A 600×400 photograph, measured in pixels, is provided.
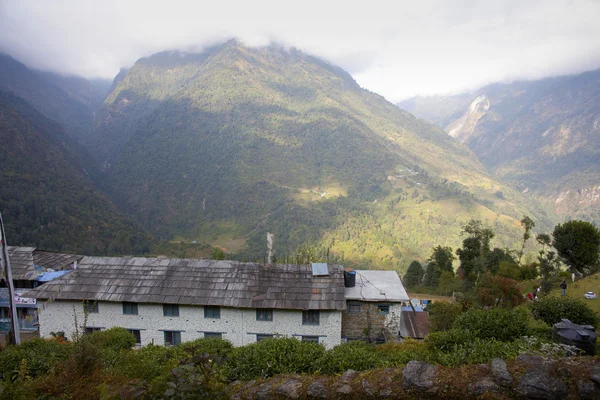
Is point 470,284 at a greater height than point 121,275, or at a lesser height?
lesser

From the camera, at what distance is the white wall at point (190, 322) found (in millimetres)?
15750

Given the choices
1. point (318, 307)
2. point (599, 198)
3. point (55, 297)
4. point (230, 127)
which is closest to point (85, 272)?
point (55, 297)

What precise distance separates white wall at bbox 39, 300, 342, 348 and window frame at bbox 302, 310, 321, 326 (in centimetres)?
14

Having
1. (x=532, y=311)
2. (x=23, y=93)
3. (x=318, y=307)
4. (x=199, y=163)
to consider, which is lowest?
(x=318, y=307)

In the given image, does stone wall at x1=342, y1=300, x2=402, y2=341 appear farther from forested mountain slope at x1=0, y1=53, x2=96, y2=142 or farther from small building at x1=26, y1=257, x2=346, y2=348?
forested mountain slope at x1=0, y1=53, x2=96, y2=142

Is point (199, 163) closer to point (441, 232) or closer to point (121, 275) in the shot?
point (441, 232)

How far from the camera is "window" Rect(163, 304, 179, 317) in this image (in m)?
16.4

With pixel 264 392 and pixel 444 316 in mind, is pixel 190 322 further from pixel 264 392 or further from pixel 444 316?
pixel 444 316

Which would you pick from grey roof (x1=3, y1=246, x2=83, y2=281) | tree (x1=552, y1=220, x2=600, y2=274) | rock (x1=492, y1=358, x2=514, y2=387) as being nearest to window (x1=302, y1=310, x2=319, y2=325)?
rock (x1=492, y1=358, x2=514, y2=387)

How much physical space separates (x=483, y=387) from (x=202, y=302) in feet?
41.9

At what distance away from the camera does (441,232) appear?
327 feet

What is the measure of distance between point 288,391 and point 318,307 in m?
8.71

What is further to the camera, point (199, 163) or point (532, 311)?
point (199, 163)

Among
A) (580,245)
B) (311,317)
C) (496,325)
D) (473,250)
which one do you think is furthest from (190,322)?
(473,250)
